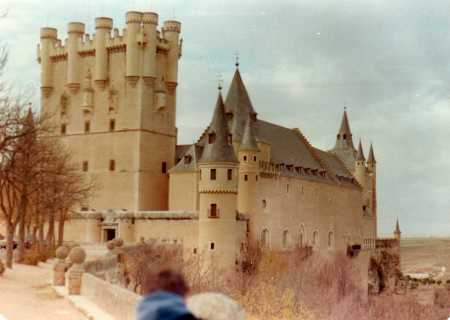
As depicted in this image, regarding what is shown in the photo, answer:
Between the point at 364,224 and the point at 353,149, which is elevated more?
the point at 353,149

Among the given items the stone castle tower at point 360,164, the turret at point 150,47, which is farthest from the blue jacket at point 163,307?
the stone castle tower at point 360,164

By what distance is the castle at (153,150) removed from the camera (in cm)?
5047

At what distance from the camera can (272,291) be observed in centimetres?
3167

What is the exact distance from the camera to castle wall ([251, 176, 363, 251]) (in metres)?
54.7

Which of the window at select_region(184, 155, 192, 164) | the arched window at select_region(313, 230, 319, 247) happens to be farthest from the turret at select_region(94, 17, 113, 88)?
the arched window at select_region(313, 230, 319, 247)

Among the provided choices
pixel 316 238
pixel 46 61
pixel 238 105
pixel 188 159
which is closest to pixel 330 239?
pixel 316 238

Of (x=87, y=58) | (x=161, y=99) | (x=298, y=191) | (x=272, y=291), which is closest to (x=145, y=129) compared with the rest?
(x=161, y=99)

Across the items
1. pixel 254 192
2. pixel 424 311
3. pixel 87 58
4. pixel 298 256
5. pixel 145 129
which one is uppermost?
pixel 87 58

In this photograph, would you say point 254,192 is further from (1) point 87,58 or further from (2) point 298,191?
(1) point 87,58

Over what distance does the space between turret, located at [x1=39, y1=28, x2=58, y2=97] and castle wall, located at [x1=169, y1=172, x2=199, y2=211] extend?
12.2m

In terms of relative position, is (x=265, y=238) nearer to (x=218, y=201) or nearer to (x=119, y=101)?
(x=218, y=201)

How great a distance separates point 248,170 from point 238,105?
614 centimetres

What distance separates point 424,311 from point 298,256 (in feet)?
30.4

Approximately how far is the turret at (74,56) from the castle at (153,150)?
72mm
